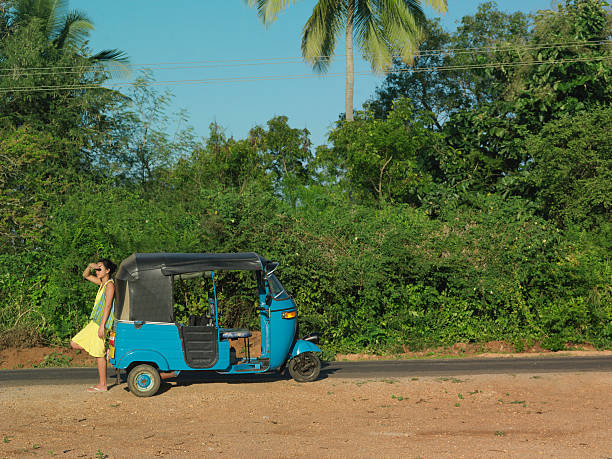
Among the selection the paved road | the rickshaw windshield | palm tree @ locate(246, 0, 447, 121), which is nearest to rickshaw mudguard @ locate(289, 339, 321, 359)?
the paved road

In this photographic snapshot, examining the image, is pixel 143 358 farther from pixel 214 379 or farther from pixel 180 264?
pixel 214 379

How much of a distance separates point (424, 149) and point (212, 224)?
48.2ft

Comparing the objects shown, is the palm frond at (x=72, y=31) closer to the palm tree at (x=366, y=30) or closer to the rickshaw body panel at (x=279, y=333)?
the palm tree at (x=366, y=30)

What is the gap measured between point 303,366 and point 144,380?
2.62 m

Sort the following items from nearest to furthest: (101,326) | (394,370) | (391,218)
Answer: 1. (101,326)
2. (394,370)
3. (391,218)

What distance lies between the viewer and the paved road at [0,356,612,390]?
38.0ft

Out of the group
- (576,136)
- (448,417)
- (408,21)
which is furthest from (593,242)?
(408,21)

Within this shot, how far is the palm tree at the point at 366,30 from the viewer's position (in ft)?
93.3

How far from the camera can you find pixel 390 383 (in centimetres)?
1088

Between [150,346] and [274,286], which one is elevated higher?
[274,286]

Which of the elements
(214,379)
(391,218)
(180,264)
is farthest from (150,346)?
(391,218)

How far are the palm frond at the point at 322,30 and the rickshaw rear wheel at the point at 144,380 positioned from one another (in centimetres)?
2161

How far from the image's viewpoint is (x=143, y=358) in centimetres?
988

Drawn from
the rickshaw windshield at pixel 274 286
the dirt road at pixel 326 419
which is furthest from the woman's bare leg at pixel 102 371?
the rickshaw windshield at pixel 274 286
